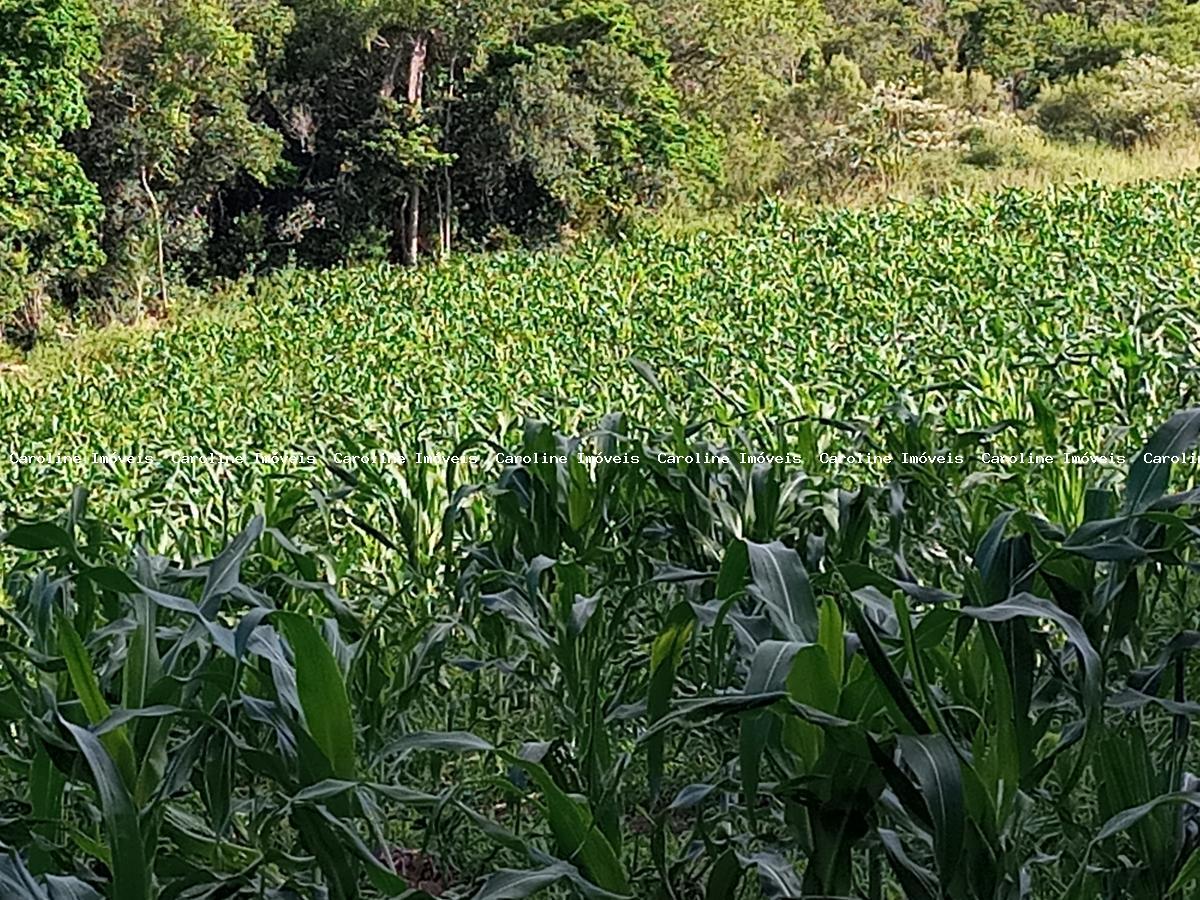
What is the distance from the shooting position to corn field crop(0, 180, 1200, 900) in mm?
1242

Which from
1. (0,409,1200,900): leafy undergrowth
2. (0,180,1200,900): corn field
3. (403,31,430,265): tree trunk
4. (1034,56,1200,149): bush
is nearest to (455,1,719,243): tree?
(403,31,430,265): tree trunk

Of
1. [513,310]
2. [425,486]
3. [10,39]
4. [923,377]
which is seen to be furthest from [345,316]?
[425,486]

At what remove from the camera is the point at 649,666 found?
1.94 m

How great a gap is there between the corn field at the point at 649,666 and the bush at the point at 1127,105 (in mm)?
14759

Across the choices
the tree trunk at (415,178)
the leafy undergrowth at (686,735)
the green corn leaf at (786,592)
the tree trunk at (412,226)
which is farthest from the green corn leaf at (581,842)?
the tree trunk at (412,226)

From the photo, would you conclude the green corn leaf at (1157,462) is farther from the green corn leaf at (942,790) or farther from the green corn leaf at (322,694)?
the green corn leaf at (322,694)

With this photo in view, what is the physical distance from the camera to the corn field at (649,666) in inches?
48.9

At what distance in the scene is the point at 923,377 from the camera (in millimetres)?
5680

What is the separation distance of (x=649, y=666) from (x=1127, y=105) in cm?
1977

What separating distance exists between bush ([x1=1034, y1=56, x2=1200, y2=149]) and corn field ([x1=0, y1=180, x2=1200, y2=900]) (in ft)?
48.4

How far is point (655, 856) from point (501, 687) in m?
1.20

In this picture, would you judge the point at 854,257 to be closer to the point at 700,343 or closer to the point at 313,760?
the point at 700,343

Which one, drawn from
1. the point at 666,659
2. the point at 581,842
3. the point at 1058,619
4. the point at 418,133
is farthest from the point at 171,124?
the point at 1058,619

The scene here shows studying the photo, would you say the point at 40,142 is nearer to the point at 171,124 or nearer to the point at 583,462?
the point at 171,124
